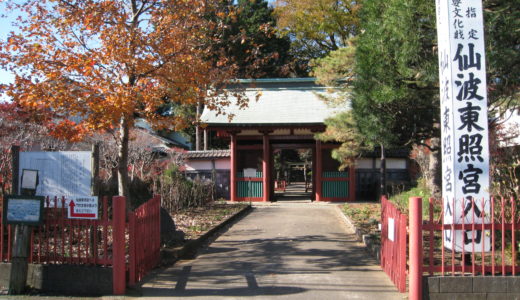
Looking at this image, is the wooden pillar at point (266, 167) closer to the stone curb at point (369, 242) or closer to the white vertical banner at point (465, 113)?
the stone curb at point (369, 242)

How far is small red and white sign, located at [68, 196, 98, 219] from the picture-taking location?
20.1 ft

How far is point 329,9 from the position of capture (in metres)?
30.2

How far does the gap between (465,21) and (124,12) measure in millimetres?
5926

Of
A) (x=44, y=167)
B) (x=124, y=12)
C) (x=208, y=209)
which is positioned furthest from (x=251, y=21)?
(x=44, y=167)

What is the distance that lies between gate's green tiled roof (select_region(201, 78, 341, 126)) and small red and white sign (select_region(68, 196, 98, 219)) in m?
10.6

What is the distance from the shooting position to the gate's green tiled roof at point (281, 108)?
17.9 metres

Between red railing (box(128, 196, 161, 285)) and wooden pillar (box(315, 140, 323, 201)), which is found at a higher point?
wooden pillar (box(315, 140, 323, 201))

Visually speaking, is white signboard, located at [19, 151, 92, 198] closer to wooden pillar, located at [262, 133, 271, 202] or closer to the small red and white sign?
the small red and white sign

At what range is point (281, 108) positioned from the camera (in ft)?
63.4

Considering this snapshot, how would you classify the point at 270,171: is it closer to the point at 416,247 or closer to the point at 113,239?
the point at 113,239

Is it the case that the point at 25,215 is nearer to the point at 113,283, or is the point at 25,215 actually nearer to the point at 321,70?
the point at 113,283

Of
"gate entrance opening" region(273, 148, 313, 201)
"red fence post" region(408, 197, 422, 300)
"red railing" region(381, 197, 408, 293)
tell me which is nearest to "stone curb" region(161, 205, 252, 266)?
"red railing" region(381, 197, 408, 293)

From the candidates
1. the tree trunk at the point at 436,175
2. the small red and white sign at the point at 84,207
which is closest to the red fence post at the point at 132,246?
the small red and white sign at the point at 84,207

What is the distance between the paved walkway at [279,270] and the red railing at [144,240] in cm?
26
